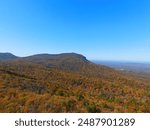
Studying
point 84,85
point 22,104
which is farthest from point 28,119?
point 84,85

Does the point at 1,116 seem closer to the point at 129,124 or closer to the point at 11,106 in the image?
the point at 11,106

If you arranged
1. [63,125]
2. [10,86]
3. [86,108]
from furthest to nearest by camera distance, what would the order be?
[10,86], [86,108], [63,125]

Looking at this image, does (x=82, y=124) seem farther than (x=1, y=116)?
No

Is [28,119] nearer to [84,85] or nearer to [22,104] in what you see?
[22,104]

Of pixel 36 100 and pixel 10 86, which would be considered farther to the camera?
pixel 10 86

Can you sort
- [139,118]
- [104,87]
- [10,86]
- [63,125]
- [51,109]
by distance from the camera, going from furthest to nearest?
1. [104,87]
2. [10,86]
3. [51,109]
4. [139,118]
5. [63,125]

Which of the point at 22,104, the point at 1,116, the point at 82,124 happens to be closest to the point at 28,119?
the point at 1,116

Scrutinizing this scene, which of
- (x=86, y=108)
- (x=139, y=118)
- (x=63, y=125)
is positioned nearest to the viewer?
(x=63, y=125)

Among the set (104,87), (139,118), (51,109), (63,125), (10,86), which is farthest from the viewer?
(104,87)

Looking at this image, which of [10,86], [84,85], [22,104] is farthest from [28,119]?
[84,85]
